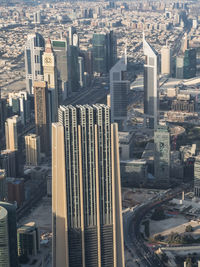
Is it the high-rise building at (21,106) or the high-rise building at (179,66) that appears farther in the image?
the high-rise building at (179,66)

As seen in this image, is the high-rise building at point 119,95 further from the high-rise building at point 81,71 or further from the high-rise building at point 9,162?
the high-rise building at point 81,71

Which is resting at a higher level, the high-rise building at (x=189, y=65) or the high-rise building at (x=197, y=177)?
the high-rise building at (x=189, y=65)

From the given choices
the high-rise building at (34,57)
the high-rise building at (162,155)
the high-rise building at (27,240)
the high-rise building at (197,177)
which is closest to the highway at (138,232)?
the high-rise building at (162,155)

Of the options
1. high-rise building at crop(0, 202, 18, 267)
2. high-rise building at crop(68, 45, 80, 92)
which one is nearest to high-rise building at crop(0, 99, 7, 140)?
high-rise building at crop(68, 45, 80, 92)

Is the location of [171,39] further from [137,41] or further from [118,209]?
[118,209]

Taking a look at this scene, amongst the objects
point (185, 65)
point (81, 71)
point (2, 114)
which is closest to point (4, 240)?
point (2, 114)

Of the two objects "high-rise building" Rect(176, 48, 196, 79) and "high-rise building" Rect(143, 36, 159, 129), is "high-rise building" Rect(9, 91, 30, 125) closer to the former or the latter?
"high-rise building" Rect(143, 36, 159, 129)
